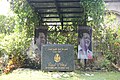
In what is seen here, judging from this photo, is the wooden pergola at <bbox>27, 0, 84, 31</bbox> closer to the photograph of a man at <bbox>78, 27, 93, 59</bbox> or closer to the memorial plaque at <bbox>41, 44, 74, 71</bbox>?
the photograph of a man at <bbox>78, 27, 93, 59</bbox>

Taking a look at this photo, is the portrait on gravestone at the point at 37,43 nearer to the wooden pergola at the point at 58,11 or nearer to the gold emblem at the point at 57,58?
the wooden pergola at the point at 58,11

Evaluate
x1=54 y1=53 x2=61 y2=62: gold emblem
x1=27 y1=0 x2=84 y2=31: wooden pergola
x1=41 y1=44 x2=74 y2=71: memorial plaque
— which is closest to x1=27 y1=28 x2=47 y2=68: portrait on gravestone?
x1=27 y1=0 x2=84 y2=31: wooden pergola

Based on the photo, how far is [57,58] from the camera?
11617 millimetres

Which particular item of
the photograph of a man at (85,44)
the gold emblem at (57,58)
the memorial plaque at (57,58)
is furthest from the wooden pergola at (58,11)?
the gold emblem at (57,58)

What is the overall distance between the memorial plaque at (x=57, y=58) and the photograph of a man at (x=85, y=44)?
1.57m

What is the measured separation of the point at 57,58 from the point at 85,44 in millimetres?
2116

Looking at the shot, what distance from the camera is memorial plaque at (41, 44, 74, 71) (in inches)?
455

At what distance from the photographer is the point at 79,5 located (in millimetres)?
12812

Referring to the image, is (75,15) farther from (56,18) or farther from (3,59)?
(3,59)

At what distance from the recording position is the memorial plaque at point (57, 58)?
11547 mm

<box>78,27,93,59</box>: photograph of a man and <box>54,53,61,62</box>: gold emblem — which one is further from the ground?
<box>78,27,93,59</box>: photograph of a man

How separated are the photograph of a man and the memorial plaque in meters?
1.57

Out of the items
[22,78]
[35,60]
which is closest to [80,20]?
[35,60]

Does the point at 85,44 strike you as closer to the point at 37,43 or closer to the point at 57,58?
the point at 57,58
